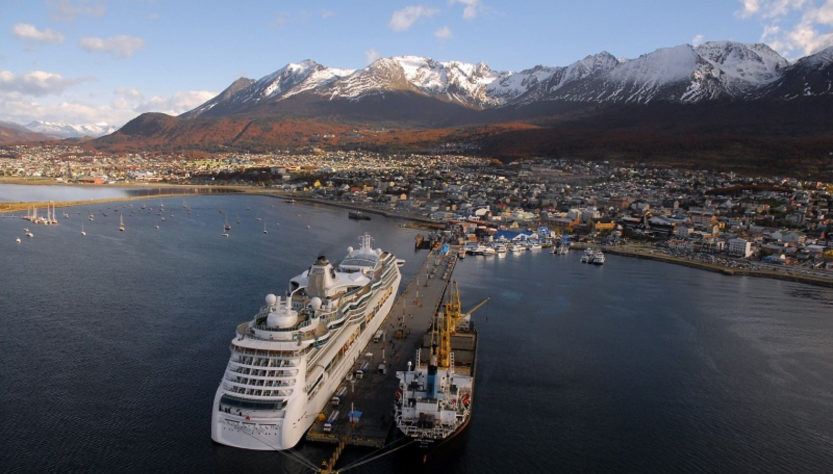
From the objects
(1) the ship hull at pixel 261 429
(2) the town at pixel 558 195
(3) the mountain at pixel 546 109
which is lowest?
(1) the ship hull at pixel 261 429

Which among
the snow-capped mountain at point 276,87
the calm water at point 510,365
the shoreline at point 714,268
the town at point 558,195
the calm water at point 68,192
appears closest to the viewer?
the calm water at point 510,365

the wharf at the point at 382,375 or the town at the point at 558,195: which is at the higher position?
the town at the point at 558,195

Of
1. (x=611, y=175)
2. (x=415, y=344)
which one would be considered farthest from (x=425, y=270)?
(x=611, y=175)

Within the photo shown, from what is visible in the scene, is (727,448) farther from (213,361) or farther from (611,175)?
(611,175)

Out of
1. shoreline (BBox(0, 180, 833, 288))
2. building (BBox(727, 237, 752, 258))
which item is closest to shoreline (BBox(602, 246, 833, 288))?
shoreline (BBox(0, 180, 833, 288))

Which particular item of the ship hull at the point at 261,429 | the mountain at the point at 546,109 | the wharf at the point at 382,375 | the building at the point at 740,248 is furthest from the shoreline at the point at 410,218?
the mountain at the point at 546,109

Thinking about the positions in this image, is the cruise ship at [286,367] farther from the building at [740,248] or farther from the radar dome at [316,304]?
the building at [740,248]
